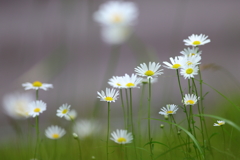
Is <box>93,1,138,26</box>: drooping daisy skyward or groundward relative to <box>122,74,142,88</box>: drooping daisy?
skyward

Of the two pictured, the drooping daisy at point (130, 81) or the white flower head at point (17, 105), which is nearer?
the drooping daisy at point (130, 81)

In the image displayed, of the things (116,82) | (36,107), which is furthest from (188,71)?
(36,107)

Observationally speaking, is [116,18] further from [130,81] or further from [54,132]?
[54,132]

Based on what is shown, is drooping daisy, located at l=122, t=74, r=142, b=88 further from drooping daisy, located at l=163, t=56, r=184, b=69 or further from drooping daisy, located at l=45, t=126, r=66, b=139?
drooping daisy, located at l=45, t=126, r=66, b=139

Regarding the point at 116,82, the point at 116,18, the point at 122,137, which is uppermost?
the point at 116,18

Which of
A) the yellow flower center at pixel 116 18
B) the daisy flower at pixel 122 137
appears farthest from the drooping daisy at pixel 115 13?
the daisy flower at pixel 122 137

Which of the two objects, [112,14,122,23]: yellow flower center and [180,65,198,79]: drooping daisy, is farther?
[112,14,122,23]: yellow flower center

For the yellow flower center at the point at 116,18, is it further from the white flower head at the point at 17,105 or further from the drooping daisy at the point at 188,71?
the white flower head at the point at 17,105

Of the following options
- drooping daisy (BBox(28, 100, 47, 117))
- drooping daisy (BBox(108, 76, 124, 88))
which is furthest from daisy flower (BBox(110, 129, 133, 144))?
drooping daisy (BBox(28, 100, 47, 117))

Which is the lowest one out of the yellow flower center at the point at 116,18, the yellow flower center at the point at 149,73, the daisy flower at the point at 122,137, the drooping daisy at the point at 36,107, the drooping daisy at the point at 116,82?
the daisy flower at the point at 122,137

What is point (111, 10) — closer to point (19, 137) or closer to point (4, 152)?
point (19, 137)
